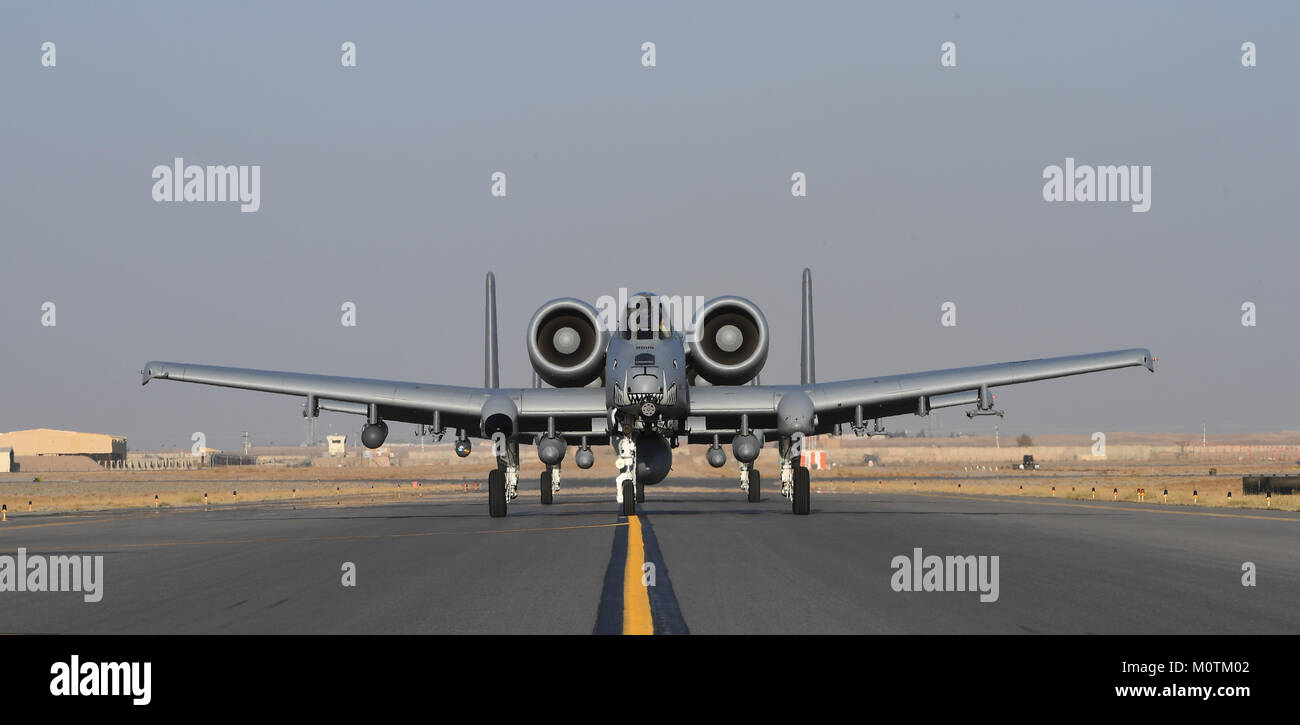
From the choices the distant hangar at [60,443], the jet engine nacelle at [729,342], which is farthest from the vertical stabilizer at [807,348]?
the distant hangar at [60,443]

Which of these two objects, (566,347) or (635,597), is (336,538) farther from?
(635,597)

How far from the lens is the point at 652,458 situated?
3203 centimetres

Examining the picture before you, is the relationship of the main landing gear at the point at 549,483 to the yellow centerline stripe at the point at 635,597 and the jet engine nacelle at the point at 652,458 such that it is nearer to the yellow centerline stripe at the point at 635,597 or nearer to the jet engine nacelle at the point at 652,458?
the jet engine nacelle at the point at 652,458

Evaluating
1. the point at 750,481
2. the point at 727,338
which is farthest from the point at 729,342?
the point at 750,481

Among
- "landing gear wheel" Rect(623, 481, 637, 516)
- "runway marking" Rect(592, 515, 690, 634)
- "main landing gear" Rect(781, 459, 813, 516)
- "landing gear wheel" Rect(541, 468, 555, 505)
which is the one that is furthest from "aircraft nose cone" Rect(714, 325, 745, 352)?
"runway marking" Rect(592, 515, 690, 634)

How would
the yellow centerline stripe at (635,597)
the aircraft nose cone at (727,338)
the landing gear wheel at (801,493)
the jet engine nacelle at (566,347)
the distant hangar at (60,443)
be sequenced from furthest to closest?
the distant hangar at (60,443) < the aircraft nose cone at (727,338) < the jet engine nacelle at (566,347) < the landing gear wheel at (801,493) < the yellow centerline stripe at (635,597)

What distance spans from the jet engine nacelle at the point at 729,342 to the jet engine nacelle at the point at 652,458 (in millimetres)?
2182

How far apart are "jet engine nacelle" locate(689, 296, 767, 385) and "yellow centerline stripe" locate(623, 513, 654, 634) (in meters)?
13.4

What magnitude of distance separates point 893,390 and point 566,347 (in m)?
7.98

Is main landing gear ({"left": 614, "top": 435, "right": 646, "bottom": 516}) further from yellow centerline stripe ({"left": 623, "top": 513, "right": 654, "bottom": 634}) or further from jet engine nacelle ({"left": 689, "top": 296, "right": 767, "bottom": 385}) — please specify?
yellow centerline stripe ({"left": 623, "top": 513, "right": 654, "bottom": 634})

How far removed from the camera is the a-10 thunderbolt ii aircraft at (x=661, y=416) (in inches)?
1192
